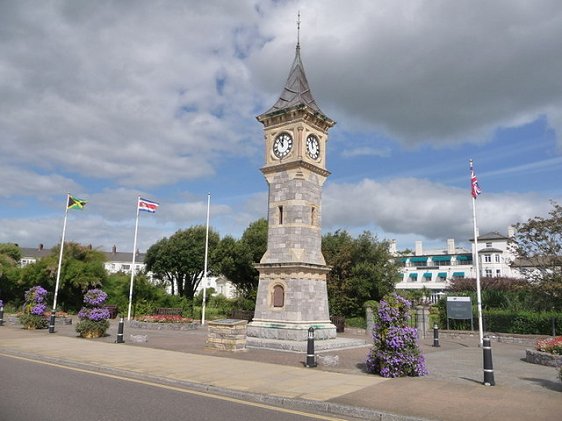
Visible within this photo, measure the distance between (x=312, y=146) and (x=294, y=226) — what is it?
4591 mm

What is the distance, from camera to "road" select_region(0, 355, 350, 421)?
744cm

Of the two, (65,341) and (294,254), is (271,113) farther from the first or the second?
(65,341)

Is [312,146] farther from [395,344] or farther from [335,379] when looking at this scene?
[335,379]

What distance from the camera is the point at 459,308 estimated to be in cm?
2591

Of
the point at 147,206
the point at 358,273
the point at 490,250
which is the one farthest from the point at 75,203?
the point at 490,250

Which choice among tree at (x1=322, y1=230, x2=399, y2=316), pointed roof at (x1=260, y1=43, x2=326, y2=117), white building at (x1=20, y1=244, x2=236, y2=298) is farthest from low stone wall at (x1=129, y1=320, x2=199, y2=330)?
white building at (x1=20, y1=244, x2=236, y2=298)

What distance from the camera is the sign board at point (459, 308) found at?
25719 mm

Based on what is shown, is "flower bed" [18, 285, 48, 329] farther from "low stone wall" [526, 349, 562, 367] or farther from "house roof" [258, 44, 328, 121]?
"low stone wall" [526, 349, 562, 367]

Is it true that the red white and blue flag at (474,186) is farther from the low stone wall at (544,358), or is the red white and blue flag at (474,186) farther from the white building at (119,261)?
the white building at (119,261)

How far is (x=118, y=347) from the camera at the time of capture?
1694 centimetres

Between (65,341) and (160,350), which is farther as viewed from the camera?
(65,341)

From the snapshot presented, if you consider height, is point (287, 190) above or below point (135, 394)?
above

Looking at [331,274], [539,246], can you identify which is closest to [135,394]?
[539,246]

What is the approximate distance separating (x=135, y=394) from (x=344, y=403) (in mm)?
4271
